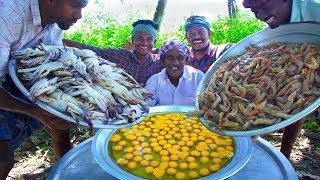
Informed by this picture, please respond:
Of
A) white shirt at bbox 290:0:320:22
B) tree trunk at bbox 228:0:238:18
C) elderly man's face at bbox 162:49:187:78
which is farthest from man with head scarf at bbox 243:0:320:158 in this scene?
tree trunk at bbox 228:0:238:18

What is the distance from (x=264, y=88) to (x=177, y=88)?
1909mm

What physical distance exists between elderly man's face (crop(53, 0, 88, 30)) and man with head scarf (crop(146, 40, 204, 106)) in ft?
5.28

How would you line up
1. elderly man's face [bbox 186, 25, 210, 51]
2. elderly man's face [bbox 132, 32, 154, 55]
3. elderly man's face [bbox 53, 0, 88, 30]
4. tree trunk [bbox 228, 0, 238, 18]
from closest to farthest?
elderly man's face [bbox 53, 0, 88, 30] → elderly man's face [bbox 132, 32, 154, 55] → elderly man's face [bbox 186, 25, 210, 51] → tree trunk [bbox 228, 0, 238, 18]

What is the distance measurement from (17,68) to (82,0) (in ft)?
2.45

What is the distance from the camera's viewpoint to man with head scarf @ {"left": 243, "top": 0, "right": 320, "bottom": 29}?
10.9ft

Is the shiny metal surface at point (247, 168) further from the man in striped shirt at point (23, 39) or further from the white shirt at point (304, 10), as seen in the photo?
the white shirt at point (304, 10)

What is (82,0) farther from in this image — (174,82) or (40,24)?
(174,82)

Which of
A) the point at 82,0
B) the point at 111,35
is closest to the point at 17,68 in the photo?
the point at 82,0

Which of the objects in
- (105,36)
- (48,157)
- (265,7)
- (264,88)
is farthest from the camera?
(105,36)

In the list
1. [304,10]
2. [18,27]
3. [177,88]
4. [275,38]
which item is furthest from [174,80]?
[18,27]

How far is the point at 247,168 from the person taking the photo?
9.41ft

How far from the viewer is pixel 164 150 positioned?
3.04 m

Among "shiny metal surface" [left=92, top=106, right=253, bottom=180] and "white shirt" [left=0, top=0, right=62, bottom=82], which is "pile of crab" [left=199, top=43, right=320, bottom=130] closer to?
"shiny metal surface" [left=92, top=106, right=253, bottom=180]

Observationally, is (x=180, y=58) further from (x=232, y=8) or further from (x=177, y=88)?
(x=232, y=8)
